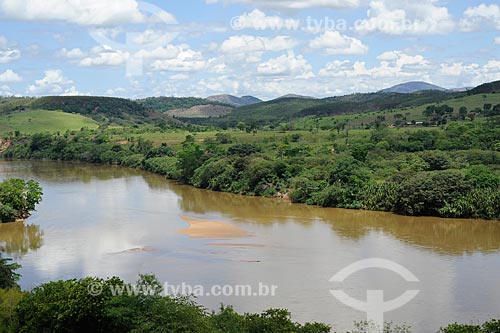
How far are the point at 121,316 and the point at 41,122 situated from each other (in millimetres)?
115028

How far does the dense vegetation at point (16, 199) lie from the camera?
40531 millimetres

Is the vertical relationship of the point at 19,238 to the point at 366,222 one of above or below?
below

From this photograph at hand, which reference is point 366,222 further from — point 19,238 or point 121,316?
point 121,316

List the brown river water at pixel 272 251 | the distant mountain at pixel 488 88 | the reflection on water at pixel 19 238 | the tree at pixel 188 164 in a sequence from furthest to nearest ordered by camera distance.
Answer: the distant mountain at pixel 488 88 → the tree at pixel 188 164 → the reflection on water at pixel 19 238 → the brown river water at pixel 272 251

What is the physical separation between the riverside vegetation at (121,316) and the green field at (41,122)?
102m

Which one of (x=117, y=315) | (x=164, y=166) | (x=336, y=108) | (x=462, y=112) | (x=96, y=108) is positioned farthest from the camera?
(x=96, y=108)

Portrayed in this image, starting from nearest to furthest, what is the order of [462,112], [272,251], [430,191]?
[272,251] < [430,191] < [462,112]

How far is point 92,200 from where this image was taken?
51.3 meters

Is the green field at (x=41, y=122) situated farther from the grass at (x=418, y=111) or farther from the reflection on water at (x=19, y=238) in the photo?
the reflection on water at (x=19, y=238)

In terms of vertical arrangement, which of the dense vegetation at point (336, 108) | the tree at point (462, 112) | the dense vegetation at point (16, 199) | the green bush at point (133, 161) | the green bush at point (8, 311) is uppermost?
the dense vegetation at point (336, 108)

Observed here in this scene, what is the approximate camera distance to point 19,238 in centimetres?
3650

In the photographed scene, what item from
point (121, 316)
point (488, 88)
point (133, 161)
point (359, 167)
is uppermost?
point (488, 88)
